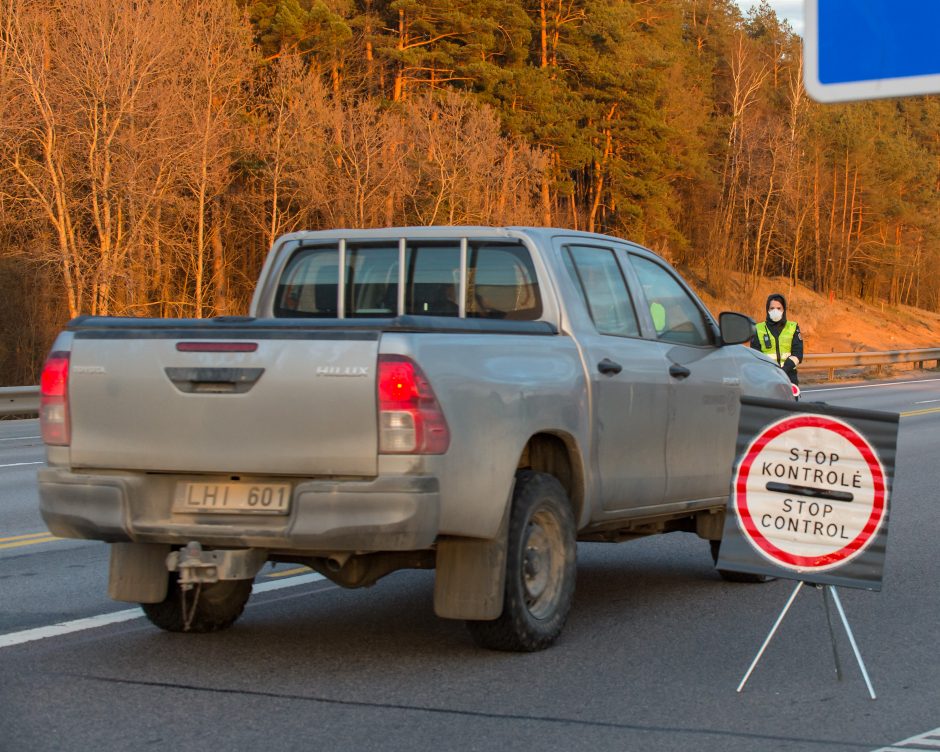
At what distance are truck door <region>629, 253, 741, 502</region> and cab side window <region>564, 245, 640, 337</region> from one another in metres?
0.23

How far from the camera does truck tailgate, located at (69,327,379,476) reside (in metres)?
6.15

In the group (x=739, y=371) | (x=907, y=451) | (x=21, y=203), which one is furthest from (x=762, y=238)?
(x=739, y=371)

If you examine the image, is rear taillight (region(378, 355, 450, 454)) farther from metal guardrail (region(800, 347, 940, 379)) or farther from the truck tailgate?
metal guardrail (region(800, 347, 940, 379))

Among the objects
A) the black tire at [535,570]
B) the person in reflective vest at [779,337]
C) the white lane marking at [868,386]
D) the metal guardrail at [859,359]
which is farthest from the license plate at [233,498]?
the metal guardrail at [859,359]

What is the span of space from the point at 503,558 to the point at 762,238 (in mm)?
90234

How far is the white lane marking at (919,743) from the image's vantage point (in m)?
5.35

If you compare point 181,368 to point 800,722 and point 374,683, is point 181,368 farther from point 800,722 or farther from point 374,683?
point 800,722

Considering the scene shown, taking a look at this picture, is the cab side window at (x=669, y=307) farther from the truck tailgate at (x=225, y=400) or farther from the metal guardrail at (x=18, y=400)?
the metal guardrail at (x=18, y=400)

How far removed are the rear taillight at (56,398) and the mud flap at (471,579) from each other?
172cm

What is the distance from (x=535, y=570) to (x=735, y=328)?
240 cm

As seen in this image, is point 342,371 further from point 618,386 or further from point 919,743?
point 919,743

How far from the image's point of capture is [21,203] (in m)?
37.7

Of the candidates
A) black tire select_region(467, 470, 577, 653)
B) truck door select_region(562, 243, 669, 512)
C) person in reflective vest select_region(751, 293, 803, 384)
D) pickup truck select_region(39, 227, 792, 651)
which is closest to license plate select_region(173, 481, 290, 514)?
pickup truck select_region(39, 227, 792, 651)

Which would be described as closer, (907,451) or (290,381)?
(290,381)
